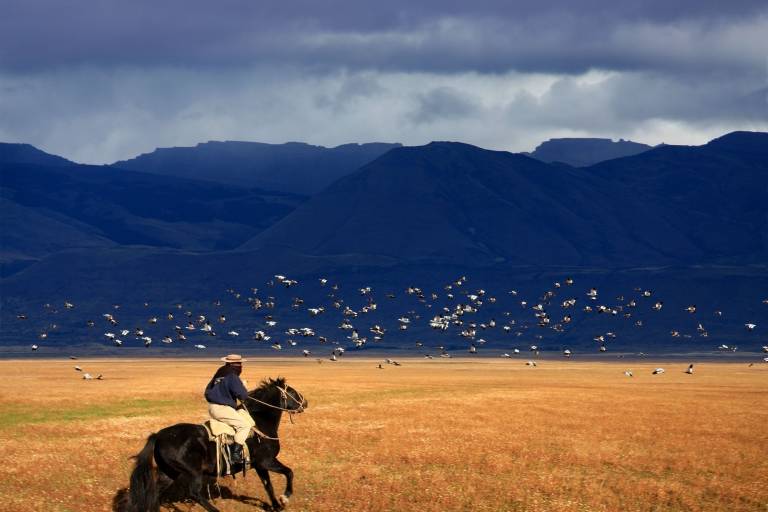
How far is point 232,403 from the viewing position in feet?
83.8

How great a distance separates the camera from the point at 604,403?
56.5 metres

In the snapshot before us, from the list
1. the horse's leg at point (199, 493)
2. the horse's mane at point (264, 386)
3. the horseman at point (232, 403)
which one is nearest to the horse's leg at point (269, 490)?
the horseman at point (232, 403)

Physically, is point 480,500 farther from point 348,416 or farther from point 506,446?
point 348,416

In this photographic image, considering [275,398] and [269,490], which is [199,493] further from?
[275,398]

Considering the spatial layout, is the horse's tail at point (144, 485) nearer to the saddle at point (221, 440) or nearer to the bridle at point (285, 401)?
the saddle at point (221, 440)

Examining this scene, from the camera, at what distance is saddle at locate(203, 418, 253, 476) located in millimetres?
24516

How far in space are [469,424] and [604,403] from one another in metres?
16.2

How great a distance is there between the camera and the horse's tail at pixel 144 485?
75.1ft

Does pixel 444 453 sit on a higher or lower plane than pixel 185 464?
lower

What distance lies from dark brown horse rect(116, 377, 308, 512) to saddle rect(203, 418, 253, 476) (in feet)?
0.35

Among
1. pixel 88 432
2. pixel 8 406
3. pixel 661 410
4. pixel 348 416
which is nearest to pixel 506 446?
pixel 348 416

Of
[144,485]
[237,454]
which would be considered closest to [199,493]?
[144,485]

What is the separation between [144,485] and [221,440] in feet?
7.44

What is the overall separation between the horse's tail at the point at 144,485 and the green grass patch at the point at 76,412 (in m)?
18.6
